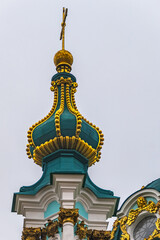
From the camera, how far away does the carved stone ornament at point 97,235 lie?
853 inches

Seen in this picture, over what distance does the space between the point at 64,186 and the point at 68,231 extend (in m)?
1.35

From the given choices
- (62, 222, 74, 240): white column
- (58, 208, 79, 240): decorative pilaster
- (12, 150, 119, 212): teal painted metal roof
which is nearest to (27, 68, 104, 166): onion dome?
(12, 150, 119, 212): teal painted metal roof

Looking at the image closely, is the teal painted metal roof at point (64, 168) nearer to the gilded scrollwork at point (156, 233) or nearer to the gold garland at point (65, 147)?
the gold garland at point (65, 147)

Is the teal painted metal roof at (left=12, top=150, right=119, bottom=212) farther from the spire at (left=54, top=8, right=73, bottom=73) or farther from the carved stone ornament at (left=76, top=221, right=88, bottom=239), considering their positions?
the spire at (left=54, top=8, right=73, bottom=73)

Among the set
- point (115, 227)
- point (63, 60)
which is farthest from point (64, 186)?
point (63, 60)

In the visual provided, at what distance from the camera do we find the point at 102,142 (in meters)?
24.2

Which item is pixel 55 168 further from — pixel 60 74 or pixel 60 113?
pixel 60 74

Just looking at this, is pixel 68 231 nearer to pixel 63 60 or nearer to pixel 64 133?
Result: pixel 64 133

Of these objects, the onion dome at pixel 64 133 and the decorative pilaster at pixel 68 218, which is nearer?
the decorative pilaster at pixel 68 218

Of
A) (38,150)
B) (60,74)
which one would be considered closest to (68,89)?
(60,74)

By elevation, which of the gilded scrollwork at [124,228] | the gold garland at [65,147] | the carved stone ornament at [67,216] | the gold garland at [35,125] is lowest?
the carved stone ornament at [67,216]

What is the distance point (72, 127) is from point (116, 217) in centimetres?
281

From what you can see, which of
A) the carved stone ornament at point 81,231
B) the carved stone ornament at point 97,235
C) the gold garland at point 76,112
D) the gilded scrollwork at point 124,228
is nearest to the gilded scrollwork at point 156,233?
the gilded scrollwork at point 124,228

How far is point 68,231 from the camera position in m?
20.8
